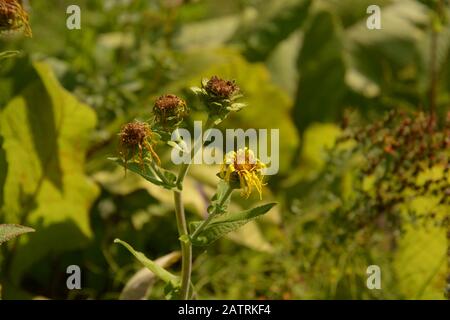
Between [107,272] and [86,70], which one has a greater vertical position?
Result: [86,70]

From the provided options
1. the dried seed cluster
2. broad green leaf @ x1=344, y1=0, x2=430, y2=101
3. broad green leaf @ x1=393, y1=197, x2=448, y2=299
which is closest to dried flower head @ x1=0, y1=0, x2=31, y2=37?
the dried seed cluster

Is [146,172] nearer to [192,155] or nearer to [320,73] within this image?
[192,155]

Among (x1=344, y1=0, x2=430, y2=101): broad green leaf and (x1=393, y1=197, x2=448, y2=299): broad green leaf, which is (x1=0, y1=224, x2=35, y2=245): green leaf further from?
(x1=344, y1=0, x2=430, y2=101): broad green leaf

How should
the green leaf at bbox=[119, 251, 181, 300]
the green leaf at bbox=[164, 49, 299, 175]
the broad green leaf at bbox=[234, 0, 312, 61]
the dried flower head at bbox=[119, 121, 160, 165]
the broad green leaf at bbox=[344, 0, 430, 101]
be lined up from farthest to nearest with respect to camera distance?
the broad green leaf at bbox=[344, 0, 430, 101]
the broad green leaf at bbox=[234, 0, 312, 61]
the green leaf at bbox=[164, 49, 299, 175]
the green leaf at bbox=[119, 251, 181, 300]
the dried flower head at bbox=[119, 121, 160, 165]

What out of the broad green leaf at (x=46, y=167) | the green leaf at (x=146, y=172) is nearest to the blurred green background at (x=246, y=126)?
the broad green leaf at (x=46, y=167)

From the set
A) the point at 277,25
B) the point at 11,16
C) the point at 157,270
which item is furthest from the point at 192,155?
the point at 277,25
